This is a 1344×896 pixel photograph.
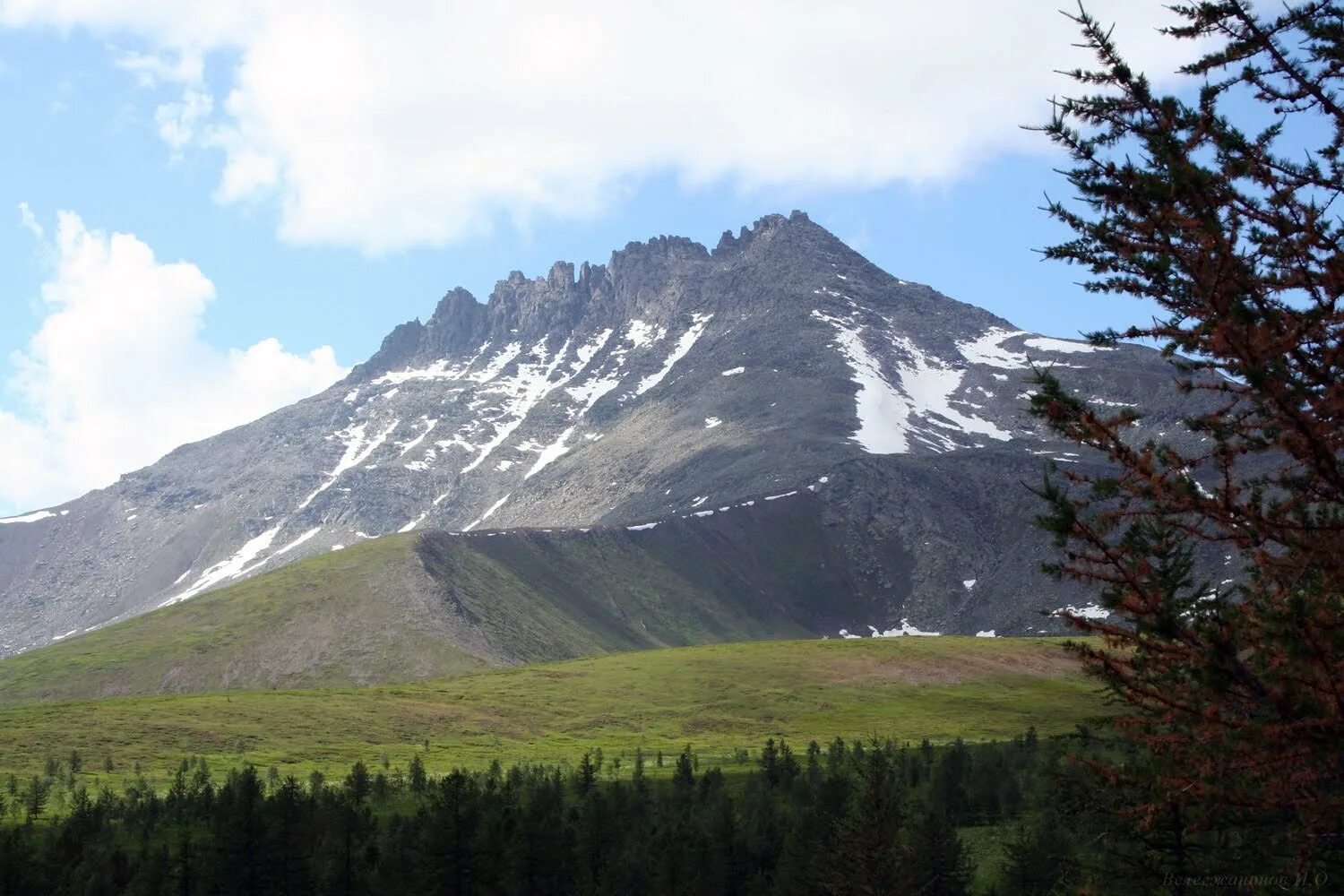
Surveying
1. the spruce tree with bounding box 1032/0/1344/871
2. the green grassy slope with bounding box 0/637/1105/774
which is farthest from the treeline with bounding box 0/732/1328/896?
the green grassy slope with bounding box 0/637/1105/774

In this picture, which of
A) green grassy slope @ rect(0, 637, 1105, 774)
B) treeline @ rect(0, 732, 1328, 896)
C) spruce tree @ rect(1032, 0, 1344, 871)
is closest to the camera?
spruce tree @ rect(1032, 0, 1344, 871)

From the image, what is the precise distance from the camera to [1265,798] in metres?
13.8

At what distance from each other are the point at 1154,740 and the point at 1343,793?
3.39 meters

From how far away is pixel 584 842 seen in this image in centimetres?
7906

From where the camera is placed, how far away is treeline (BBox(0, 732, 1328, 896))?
2474 inches

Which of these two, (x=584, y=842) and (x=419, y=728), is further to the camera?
(x=419, y=728)

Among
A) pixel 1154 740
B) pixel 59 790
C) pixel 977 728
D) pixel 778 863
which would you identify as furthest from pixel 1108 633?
pixel 977 728

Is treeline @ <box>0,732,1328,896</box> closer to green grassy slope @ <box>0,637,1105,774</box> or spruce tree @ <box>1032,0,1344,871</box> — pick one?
spruce tree @ <box>1032,0,1344,871</box>

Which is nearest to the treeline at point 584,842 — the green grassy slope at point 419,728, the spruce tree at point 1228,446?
the spruce tree at point 1228,446

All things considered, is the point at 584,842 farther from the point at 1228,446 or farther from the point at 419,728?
the point at 419,728

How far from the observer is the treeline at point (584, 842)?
62844mm

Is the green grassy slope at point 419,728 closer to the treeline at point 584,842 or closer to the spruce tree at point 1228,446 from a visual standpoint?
the treeline at point 584,842

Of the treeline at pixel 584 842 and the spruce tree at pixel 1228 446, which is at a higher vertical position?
the spruce tree at pixel 1228 446

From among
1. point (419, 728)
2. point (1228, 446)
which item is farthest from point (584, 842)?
point (419, 728)
